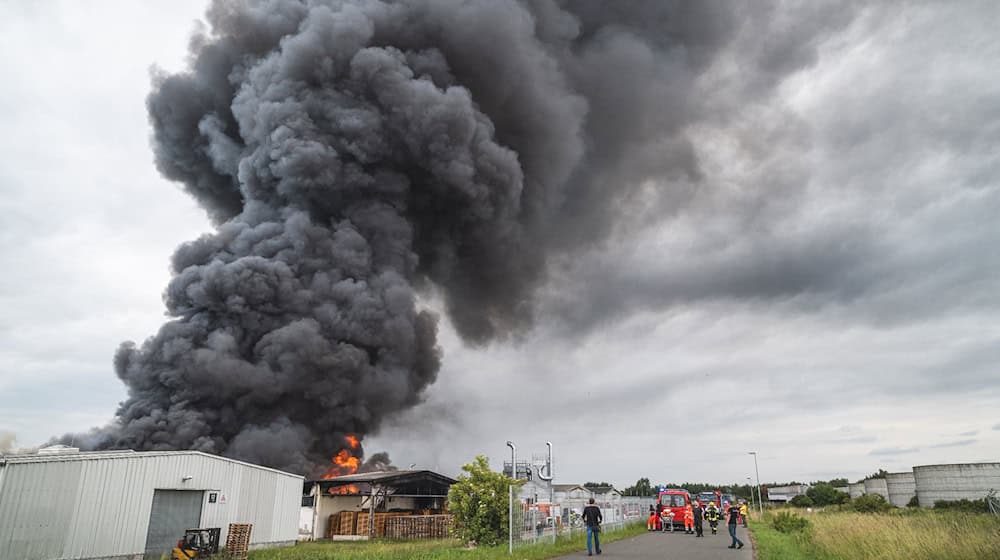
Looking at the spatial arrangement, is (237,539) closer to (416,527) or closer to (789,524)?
(416,527)

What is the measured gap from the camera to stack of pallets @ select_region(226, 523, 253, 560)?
19.7 meters

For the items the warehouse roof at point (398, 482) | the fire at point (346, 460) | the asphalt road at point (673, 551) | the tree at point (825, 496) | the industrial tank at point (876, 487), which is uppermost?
the fire at point (346, 460)

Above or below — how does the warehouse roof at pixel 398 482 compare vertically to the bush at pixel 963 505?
above

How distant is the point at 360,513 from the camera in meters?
29.4

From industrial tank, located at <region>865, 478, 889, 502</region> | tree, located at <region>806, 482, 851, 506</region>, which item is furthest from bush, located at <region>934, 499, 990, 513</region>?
tree, located at <region>806, 482, 851, 506</region>

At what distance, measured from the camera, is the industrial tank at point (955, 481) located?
38312 mm

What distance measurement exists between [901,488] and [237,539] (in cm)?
5589

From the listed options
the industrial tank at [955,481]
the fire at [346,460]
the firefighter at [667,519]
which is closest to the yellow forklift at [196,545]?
the fire at [346,460]

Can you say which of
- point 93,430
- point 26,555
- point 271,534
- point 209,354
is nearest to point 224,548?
point 271,534

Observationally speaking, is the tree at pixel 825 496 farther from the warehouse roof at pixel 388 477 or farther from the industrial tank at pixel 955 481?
the warehouse roof at pixel 388 477

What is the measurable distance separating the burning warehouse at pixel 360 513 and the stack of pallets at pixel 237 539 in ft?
27.4

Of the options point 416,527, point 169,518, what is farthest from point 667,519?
point 169,518

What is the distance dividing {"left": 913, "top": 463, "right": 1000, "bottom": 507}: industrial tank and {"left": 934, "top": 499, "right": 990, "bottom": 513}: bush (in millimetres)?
994

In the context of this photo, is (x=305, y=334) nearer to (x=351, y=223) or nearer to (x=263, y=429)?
(x=263, y=429)
